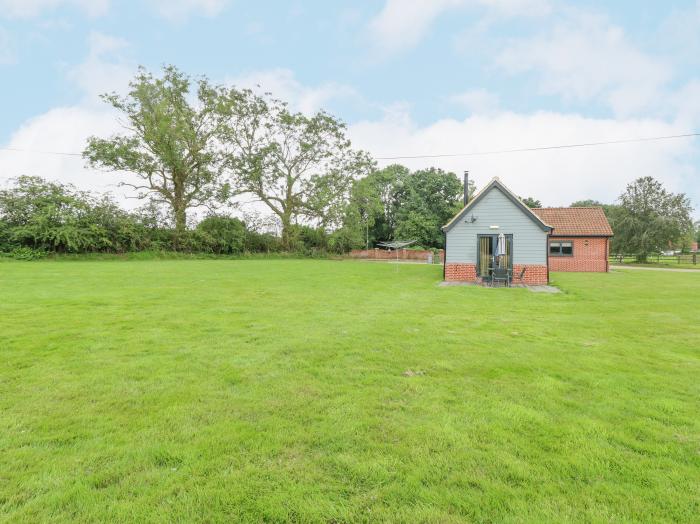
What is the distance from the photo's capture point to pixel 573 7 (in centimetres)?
1511

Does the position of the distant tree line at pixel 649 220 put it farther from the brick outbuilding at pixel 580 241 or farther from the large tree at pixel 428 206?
the large tree at pixel 428 206

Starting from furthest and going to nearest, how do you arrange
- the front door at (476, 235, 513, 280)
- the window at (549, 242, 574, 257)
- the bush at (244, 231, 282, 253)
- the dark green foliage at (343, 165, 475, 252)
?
the dark green foliage at (343, 165, 475, 252) < the bush at (244, 231, 282, 253) < the window at (549, 242, 574, 257) < the front door at (476, 235, 513, 280)

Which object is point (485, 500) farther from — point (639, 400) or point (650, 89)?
point (650, 89)

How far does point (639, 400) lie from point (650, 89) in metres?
22.1

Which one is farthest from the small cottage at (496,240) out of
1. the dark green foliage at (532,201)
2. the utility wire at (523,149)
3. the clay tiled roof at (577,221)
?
the dark green foliage at (532,201)

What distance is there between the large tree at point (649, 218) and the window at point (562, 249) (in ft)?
51.3

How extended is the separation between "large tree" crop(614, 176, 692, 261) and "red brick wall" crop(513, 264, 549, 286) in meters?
26.6

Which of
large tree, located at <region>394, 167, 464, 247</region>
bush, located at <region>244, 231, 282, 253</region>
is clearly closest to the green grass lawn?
bush, located at <region>244, 231, 282, 253</region>

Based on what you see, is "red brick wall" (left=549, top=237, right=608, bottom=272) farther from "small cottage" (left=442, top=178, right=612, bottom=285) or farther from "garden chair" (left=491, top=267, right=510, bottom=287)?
"garden chair" (left=491, top=267, right=510, bottom=287)

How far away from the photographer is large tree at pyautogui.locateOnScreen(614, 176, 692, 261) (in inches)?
1276

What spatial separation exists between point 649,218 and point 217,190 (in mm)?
40752

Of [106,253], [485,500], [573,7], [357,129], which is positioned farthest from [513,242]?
[106,253]

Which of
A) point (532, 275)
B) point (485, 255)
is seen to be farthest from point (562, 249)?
point (485, 255)

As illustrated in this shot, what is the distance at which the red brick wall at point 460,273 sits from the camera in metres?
15.9
